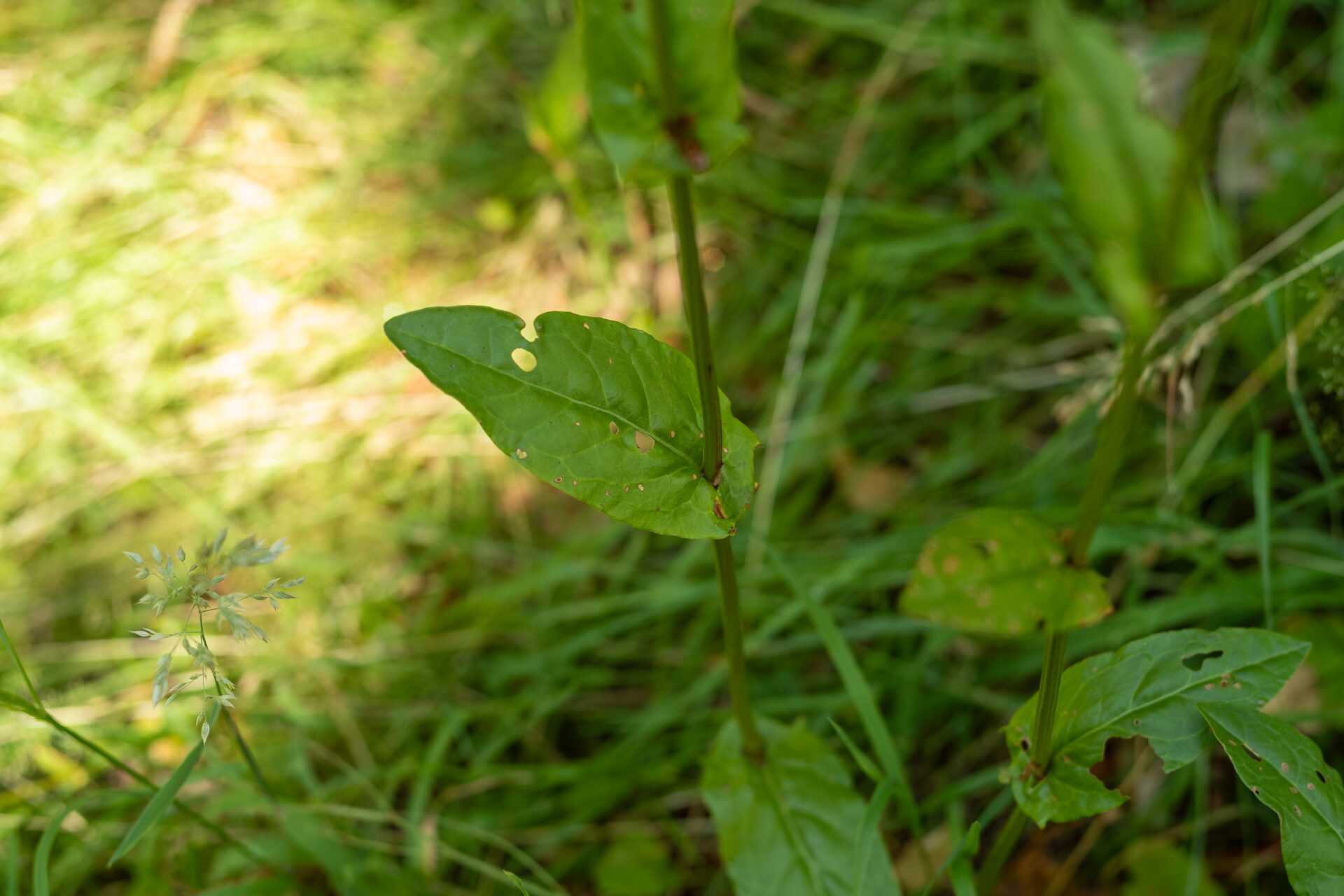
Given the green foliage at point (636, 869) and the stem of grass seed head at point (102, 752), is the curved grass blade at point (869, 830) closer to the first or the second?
the green foliage at point (636, 869)

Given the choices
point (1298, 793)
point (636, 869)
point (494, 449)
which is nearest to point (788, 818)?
point (636, 869)

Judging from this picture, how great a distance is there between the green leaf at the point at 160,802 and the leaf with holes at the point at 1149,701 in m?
0.96

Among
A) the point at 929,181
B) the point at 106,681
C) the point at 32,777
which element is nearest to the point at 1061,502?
the point at 929,181

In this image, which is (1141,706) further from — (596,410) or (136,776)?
(136,776)

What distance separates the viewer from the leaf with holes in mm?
949

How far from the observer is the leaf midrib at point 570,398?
86 cm

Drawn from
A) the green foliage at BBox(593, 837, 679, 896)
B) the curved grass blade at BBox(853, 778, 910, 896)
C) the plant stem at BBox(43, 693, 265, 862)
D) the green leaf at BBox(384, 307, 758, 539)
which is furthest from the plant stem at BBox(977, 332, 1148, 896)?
the plant stem at BBox(43, 693, 265, 862)

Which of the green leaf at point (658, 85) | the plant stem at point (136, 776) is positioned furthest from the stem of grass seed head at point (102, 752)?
the green leaf at point (658, 85)

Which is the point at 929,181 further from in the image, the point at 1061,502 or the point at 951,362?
the point at 1061,502

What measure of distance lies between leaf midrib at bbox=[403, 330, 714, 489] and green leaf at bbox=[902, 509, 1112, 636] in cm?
32

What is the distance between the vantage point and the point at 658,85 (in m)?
0.77

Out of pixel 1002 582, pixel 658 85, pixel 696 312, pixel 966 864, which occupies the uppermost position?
pixel 658 85

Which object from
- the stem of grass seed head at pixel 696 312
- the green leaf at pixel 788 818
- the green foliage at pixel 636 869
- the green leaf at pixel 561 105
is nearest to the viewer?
the stem of grass seed head at pixel 696 312

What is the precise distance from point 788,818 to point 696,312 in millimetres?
812
